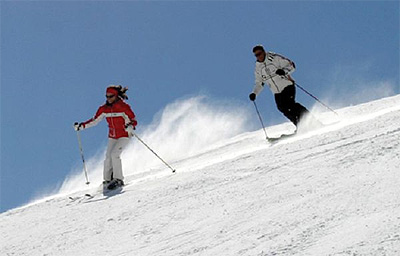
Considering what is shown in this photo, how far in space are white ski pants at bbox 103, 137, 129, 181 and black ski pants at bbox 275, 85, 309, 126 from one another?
2.93 meters

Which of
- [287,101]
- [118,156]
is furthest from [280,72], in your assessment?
[118,156]

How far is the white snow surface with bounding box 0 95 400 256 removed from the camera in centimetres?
482

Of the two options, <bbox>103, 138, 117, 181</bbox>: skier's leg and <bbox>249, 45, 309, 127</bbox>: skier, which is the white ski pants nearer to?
<bbox>103, 138, 117, 181</bbox>: skier's leg

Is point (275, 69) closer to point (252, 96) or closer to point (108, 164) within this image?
point (252, 96)

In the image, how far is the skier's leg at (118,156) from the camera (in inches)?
403

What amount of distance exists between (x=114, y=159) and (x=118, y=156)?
0.35 feet

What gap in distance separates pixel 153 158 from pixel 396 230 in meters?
10.5

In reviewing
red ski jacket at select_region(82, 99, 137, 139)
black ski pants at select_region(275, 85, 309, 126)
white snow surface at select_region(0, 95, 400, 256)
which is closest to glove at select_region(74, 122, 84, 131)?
red ski jacket at select_region(82, 99, 137, 139)

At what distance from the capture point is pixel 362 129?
8.56 metres

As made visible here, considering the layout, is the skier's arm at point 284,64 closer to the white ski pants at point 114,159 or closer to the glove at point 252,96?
the glove at point 252,96

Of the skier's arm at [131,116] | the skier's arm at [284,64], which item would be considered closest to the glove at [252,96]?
the skier's arm at [284,64]

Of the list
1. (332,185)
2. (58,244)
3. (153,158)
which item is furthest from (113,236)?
(153,158)

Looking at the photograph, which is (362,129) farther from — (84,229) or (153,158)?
(153,158)

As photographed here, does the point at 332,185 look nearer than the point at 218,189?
Yes
